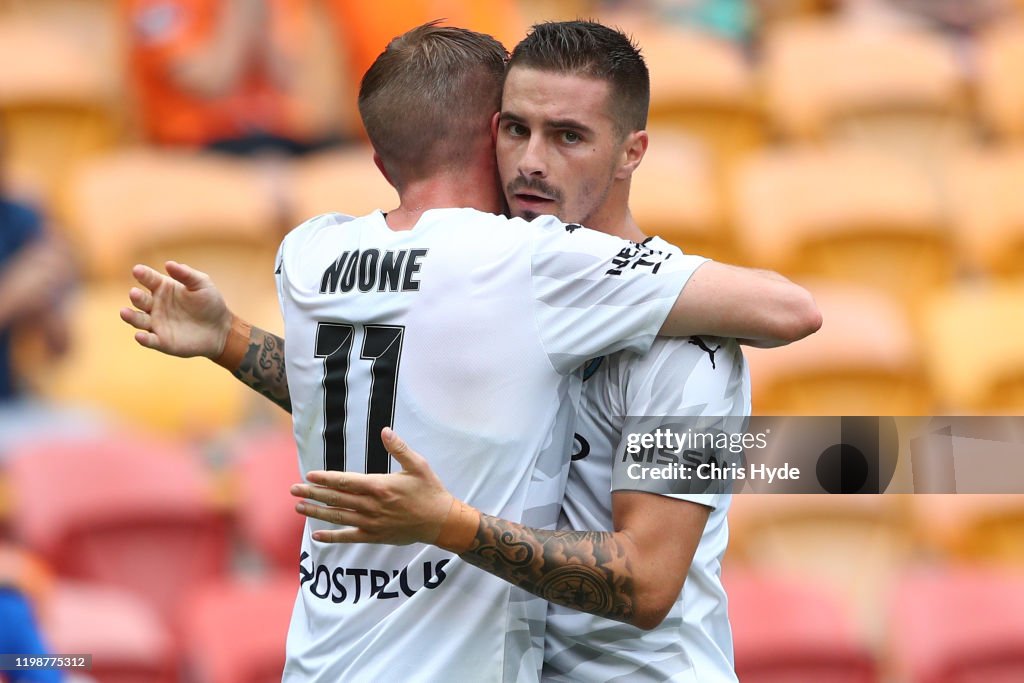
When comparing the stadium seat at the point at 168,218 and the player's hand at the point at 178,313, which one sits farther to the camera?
the stadium seat at the point at 168,218

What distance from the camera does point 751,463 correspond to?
10.5 ft

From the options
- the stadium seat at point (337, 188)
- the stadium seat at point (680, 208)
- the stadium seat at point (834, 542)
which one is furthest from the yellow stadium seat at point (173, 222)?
the stadium seat at point (834, 542)

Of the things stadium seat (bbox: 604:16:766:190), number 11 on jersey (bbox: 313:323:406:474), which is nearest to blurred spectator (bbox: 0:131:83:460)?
stadium seat (bbox: 604:16:766:190)

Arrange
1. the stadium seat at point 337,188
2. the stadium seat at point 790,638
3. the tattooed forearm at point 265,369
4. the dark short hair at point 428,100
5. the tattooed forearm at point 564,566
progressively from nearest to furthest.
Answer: the tattooed forearm at point 564,566 → the dark short hair at point 428,100 → the tattooed forearm at point 265,369 → the stadium seat at point 790,638 → the stadium seat at point 337,188

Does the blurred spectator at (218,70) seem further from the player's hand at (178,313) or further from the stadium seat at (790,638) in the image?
the player's hand at (178,313)

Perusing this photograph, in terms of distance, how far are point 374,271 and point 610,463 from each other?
55 cm

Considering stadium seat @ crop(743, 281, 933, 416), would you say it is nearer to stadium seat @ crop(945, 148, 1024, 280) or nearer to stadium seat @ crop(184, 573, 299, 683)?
stadium seat @ crop(945, 148, 1024, 280)

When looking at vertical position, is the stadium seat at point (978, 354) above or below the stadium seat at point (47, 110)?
below

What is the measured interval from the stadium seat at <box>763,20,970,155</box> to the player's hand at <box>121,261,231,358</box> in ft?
18.5

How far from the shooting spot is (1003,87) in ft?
28.8

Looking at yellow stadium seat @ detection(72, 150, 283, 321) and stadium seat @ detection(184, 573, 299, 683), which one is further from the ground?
yellow stadium seat @ detection(72, 150, 283, 321)

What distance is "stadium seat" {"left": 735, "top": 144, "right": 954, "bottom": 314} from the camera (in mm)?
7402

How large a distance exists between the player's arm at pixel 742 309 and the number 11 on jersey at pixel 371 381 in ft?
1.62

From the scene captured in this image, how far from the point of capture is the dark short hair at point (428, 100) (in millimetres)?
3031
